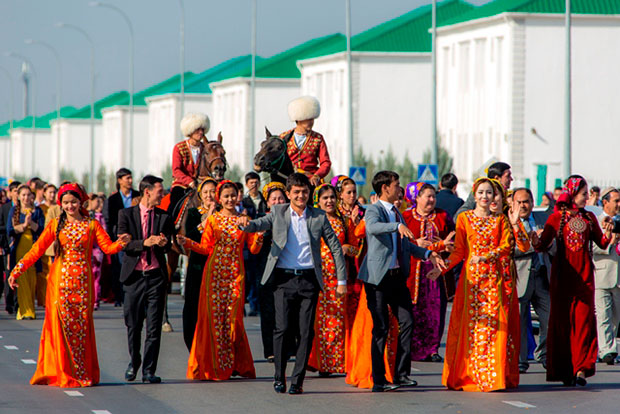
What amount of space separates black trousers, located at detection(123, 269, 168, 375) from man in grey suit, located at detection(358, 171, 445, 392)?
1.83 m

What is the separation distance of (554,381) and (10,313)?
10471mm

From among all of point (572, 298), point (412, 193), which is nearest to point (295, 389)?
point (572, 298)

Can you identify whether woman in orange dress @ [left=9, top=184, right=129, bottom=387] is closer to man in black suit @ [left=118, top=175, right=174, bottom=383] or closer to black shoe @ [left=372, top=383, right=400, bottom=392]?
man in black suit @ [left=118, top=175, right=174, bottom=383]

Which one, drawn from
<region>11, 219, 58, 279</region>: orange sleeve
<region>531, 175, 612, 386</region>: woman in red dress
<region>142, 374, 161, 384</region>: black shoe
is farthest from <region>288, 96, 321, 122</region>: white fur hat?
<region>142, 374, 161, 384</region>: black shoe

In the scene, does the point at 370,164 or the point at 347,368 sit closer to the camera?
the point at 347,368

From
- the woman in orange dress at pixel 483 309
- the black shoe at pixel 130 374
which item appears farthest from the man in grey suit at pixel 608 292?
the black shoe at pixel 130 374

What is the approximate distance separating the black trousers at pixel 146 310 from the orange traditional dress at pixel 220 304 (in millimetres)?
456

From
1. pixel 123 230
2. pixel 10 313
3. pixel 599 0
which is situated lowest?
pixel 10 313

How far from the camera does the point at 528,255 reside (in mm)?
14078

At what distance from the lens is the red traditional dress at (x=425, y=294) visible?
47.4ft

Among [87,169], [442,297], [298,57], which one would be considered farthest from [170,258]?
[87,169]

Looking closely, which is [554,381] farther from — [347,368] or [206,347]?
[206,347]

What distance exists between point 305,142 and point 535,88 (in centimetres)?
4155

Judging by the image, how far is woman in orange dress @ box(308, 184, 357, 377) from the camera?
1327 cm
